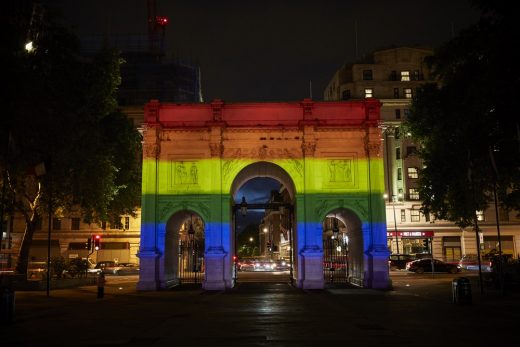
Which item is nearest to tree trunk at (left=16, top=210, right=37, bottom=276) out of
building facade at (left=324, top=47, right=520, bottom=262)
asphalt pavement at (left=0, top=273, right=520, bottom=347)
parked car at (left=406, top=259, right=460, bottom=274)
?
asphalt pavement at (left=0, top=273, right=520, bottom=347)

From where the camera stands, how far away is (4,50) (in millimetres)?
23328

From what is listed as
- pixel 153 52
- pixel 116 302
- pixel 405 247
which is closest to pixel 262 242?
pixel 153 52

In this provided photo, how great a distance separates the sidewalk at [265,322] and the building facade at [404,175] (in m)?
44.0

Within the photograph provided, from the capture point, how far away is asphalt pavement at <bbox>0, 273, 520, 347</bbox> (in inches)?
517

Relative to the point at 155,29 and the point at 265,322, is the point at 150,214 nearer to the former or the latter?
the point at 265,322

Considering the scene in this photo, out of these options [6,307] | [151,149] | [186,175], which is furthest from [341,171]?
[6,307]

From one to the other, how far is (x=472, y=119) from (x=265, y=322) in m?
15.0

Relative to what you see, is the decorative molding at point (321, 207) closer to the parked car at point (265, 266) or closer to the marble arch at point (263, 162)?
the marble arch at point (263, 162)

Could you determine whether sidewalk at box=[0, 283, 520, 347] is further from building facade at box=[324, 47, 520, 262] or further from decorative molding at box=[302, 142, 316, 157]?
building facade at box=[324, 47, 520, 262]

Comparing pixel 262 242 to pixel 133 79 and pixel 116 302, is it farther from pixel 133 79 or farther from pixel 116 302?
pixel 116 302

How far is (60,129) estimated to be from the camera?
32.4 meters

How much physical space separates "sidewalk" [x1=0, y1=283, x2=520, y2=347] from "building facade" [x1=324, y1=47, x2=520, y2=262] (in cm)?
4404

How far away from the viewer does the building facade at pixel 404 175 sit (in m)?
67.1

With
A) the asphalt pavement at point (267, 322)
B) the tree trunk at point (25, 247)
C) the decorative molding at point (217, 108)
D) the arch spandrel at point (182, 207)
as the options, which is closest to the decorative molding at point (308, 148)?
the decorative molding at point (217, 108)
